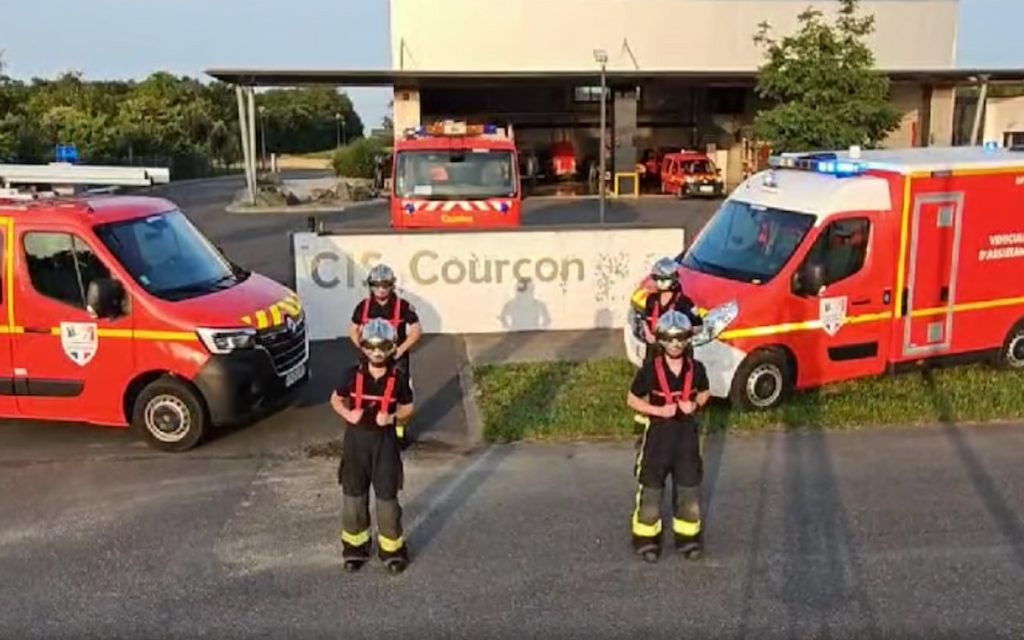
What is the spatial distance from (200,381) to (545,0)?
34.9 meters

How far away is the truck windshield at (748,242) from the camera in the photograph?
354 inches

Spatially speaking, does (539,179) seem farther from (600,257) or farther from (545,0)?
(600,257)

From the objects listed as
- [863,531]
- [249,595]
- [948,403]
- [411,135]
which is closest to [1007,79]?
[411,135]

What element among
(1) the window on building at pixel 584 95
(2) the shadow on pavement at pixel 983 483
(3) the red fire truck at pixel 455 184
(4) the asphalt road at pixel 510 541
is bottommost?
(4) the asphalt road at pixel 510 541

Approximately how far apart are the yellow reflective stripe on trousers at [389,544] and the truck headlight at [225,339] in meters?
2.89

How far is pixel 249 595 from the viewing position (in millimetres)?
5414

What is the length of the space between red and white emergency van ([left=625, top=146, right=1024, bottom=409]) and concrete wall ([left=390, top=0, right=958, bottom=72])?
101 feet

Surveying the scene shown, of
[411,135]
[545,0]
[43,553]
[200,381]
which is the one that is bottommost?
[43,553]

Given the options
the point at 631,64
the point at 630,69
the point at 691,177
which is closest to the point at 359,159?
the point at 631,64

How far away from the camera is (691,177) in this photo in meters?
35.9

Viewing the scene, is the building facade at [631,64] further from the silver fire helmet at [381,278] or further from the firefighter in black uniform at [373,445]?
the firefighter in black uniform at [373,445]

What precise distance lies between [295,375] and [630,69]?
32.8 m

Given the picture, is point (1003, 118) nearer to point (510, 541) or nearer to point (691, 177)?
point (691, 177)

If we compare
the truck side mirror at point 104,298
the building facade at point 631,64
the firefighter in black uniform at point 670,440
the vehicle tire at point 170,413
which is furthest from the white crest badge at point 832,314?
the building facade at point 631,64
